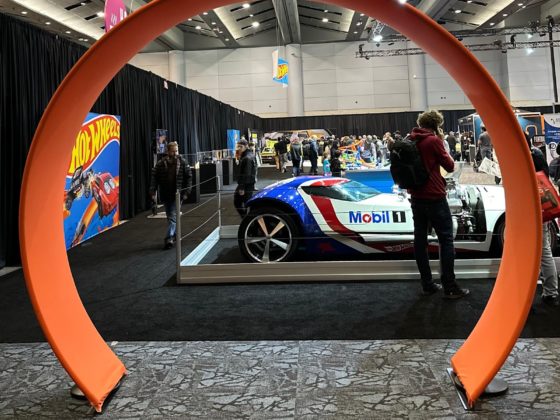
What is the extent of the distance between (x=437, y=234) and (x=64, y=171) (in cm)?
264

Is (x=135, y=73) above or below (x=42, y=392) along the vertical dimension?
above

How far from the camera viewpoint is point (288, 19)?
21.5 metres

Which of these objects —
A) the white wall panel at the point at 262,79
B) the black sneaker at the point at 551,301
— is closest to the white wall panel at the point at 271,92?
the white wall panel at the point at 262,79

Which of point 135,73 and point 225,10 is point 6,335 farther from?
point 225,10

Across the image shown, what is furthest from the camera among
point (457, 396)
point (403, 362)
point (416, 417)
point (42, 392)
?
point (403, 362)

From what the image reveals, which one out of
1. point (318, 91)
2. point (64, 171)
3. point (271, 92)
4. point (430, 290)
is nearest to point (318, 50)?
point (318, 91)

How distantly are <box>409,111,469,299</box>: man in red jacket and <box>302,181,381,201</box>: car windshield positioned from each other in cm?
94

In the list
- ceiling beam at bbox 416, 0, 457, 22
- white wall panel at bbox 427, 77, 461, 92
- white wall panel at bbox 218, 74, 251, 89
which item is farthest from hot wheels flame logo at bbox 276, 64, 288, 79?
white wall panel at bbox 427, 77, 461, 92

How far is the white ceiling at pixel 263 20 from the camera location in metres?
17.9

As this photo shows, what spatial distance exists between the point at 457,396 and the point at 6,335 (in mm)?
2869

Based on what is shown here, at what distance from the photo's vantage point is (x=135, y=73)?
918cm

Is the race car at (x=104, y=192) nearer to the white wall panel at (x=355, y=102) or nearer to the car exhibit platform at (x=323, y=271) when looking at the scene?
the car exhibit platform at (x=323, y=271)

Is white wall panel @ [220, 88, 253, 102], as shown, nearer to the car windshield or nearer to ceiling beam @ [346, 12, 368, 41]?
ceiling beam @ [346, 12, 368, 41]

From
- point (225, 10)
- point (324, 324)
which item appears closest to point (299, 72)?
point (225, 10)
